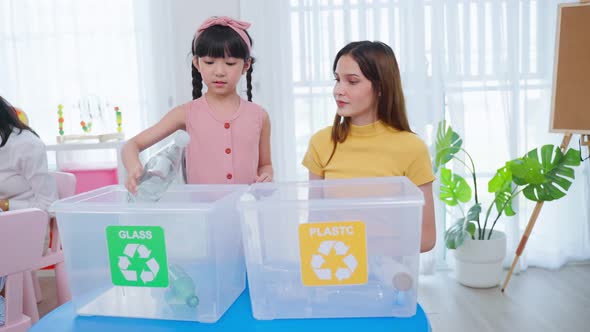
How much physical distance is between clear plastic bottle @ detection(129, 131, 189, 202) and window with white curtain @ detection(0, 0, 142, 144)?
2.37 meters

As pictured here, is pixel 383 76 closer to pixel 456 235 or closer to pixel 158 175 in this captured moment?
pixel 158 175

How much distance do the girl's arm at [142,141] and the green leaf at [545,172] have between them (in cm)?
200

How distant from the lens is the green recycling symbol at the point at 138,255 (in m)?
0.81

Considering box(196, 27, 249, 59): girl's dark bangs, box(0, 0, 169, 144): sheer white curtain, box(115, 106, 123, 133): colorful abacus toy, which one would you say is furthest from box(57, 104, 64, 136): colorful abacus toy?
box(196, 27, 249, 59): girl's dark bangs

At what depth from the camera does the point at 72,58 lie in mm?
3311

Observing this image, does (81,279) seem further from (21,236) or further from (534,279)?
Answer: (534,279)

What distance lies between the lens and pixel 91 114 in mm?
3148

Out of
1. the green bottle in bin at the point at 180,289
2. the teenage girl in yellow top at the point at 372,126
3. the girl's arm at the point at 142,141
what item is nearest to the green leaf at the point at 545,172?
the teenage girl in yellow top at the point at 372,126

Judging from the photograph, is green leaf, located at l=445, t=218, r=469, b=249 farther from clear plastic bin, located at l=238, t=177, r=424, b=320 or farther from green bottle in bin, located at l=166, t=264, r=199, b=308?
green bottle in bin, located at l=166, t=264, r=199, b=308

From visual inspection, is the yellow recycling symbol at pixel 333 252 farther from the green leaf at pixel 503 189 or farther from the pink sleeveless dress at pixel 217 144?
the green leaf at pixel 503 189

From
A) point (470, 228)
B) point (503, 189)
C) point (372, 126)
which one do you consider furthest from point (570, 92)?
point (372, 126)

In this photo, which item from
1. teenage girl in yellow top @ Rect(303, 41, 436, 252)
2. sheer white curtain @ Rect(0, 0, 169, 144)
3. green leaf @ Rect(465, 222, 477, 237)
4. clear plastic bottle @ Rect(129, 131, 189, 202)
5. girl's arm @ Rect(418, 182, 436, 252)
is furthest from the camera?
sheer white curtain @ Rect(0, 0, 169, 144)

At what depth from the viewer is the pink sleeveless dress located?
4.70ft

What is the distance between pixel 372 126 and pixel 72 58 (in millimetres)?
2567
